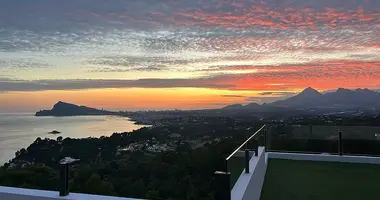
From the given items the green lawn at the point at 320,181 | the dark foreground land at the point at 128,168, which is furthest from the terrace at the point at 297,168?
the dark foreground land at the point at 128,168

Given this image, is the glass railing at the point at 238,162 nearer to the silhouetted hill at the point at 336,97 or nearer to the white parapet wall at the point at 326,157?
the white parapet wall at the point at 326,157

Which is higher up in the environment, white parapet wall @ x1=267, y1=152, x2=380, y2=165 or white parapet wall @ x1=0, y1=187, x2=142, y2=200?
white parapet wall @ x1=0, y1=187, x2=142, y2=200

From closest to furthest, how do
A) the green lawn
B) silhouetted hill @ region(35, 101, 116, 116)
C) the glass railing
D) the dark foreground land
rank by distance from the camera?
the glass railing → the dark foreground land → the green lawn → silhouetted hill @ region(35, 101, 116, 116)

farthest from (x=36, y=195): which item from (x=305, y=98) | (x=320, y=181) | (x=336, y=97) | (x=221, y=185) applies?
(x=336, y=97)

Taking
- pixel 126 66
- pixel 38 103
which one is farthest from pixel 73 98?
pixel 126 66

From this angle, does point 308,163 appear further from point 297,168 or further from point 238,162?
point 238,162

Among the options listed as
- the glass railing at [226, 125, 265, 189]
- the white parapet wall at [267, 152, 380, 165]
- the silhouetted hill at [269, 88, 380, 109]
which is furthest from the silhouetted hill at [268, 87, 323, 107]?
the glass railing at [226, 125, 265, 189]

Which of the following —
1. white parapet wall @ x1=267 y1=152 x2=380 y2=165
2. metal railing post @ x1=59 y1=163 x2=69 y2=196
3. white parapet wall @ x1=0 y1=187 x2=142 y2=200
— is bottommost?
white parapet wall @ x1=267 y1=152 x2=380 y2=165

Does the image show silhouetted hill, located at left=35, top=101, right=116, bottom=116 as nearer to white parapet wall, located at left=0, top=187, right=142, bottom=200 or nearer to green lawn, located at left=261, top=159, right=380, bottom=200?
green lawn, located at left=261, top=159, right=380, bottom=200

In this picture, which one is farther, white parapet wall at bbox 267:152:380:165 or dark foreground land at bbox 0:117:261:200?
white parapet wall at bbox 267:152:380:165
